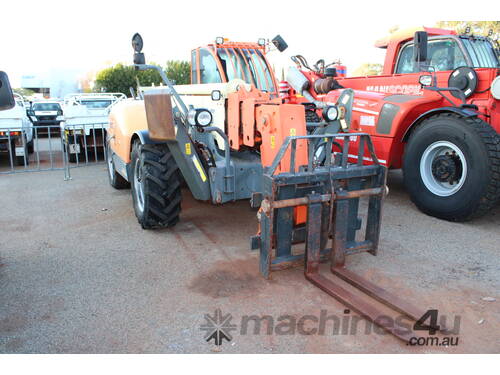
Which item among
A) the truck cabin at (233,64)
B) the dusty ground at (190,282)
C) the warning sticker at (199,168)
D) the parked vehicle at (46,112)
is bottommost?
the dusty ground at (190,282)

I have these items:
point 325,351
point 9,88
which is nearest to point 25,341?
point 9,88

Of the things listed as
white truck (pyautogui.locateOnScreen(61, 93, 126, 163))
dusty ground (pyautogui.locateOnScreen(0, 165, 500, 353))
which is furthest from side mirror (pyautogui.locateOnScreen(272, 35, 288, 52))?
white truck (pyautogui.locateOnScreen(61, 93, 126, 163))

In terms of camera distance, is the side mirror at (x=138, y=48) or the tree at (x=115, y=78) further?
the tree at (x=115, y=78)

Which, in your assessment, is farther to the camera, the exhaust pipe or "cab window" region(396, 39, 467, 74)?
the exhaust pipe

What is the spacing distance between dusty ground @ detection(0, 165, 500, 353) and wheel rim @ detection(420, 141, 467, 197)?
0.46 m

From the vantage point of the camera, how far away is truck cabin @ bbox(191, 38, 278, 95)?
584 cm

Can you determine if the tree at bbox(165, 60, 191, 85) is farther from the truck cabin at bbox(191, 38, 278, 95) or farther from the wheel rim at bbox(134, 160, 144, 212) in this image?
the wheel rim at bbox(134, 160, 144, 212)

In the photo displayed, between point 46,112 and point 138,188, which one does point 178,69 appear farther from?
point 138,188

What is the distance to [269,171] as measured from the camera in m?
3.40

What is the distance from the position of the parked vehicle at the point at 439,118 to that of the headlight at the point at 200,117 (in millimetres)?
3083

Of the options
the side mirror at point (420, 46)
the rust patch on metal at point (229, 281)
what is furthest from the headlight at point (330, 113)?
the side mirror at point (420, 46)

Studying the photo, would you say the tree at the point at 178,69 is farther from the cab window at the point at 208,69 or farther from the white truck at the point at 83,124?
the cab window at the point at 208,69

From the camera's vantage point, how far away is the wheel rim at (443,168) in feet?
17.2

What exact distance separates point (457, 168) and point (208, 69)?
363 cm
